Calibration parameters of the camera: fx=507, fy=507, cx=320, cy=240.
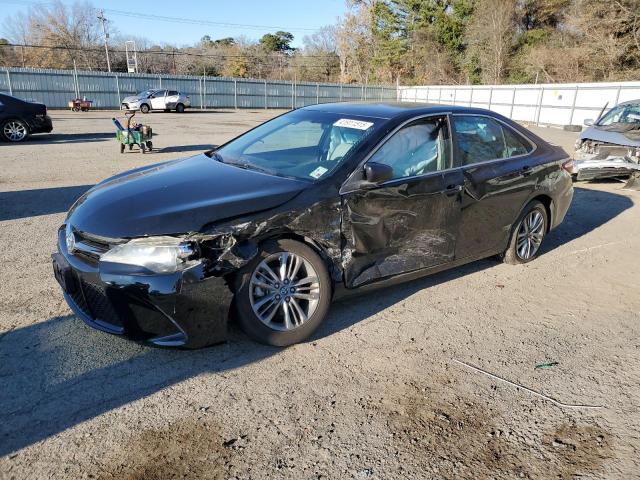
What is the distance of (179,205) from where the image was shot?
127 inches

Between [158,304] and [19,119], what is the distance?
1434 centimetres

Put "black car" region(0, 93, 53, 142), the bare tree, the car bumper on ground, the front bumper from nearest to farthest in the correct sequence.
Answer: the front bumper < "black car" region(0, 93, 53, 142) < the car bumper on ground < the bare tree

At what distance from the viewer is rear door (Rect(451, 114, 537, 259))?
4.47 meters

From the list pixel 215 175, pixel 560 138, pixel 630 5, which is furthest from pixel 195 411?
pixel 630 5

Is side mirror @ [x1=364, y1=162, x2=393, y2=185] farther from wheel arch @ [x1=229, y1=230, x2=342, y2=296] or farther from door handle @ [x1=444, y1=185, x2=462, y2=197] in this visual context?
door handle @ [x1=444, y1=185, x2=462, y2=197]

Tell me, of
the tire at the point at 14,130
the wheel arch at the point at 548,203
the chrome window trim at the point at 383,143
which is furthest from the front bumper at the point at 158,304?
the tire at the point at 14,130

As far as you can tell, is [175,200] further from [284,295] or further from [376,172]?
[376,172]

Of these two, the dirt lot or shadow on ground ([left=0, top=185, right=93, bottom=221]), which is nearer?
the dirt lot

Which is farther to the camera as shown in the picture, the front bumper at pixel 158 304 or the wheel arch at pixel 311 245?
the wheel arch at pixel 311 245

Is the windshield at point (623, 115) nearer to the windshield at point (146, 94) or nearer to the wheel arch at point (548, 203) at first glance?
the wheel arch at point (548, 203)

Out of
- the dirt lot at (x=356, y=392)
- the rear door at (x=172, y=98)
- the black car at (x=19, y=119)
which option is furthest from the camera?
the rear door at (x=172, y=98)

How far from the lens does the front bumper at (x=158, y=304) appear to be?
297cm

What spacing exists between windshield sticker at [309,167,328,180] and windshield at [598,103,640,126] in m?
8.57

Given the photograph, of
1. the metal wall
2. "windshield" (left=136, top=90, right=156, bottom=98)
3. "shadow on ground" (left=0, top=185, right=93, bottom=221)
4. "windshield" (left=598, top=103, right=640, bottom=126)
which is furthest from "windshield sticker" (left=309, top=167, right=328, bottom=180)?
the metal wall
